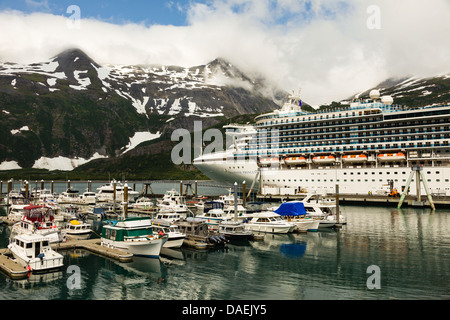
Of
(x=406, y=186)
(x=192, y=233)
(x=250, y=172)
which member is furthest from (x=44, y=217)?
(x=406, y=186)

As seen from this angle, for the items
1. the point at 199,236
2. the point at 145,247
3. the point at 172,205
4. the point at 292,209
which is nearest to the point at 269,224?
the point at 292,209

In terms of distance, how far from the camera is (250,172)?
3455 inches

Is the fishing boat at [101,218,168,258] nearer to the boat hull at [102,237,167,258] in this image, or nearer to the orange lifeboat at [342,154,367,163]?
the boat hull at [102,237,167,258]

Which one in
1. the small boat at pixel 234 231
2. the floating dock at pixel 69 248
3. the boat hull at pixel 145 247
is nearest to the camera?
the floating dock at pixel 69 248

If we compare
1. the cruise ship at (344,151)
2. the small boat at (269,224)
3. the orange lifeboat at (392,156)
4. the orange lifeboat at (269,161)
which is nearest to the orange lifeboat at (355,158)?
the cruise ship at (344,151)

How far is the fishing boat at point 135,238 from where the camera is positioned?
32188 millimetres

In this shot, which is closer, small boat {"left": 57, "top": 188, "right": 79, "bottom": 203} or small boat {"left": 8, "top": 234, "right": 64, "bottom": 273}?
small boat {"left": 8, "top": 234, "right": 64, "bottom": 273}

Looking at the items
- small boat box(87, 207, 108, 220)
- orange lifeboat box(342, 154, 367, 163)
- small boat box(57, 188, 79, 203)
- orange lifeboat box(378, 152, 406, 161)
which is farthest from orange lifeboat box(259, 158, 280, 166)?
small boat box(57, 188, 79, 203)

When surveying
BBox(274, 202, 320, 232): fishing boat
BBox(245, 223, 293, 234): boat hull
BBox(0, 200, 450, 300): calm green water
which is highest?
BBox(274, 202, 320, 232): fishing boat

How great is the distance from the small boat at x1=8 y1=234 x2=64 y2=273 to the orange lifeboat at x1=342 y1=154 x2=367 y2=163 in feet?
219

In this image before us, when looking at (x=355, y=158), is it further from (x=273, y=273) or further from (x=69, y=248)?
(x=69, y=248)

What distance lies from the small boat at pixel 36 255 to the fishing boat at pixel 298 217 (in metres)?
29.2

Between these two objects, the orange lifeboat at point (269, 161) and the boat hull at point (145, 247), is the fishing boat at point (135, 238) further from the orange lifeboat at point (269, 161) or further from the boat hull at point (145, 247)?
the orange lifeboat at point (269, 161)

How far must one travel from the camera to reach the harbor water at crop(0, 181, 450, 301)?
74.4 feet
